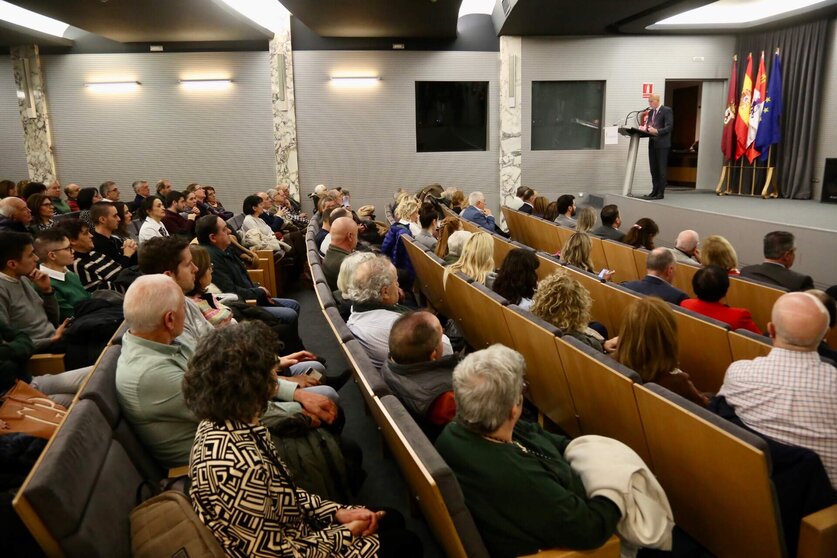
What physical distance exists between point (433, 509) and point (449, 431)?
0.24 meters

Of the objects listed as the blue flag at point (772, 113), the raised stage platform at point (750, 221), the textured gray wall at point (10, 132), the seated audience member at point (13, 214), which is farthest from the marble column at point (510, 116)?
the textured gray wall at point (10, 132)

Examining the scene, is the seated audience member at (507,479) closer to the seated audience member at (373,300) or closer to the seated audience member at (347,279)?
the seated audience member at (373,300)

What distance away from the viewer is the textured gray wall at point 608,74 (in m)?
10.0

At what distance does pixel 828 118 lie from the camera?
8.91 m

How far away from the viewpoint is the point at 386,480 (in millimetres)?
2777

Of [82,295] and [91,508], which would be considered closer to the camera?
[91,508]

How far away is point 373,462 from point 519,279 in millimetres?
1408

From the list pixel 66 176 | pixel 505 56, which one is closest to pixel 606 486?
pixel 505 56

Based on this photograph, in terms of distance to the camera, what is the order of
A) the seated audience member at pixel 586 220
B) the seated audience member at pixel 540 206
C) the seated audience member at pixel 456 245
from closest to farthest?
the seated audience member at pixel 456 245, the seated audience member at pixel 586 220, the seated audience member at pixel 540 206

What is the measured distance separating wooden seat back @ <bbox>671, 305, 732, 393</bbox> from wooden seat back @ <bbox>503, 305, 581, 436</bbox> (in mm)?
675

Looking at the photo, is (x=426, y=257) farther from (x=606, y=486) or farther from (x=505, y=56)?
(x=505, y=56)

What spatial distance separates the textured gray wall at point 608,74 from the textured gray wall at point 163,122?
4.78m

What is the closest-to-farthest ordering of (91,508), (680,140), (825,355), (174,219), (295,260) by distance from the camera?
(91,508), (825,355), (174,219), (295,260), (680,140)

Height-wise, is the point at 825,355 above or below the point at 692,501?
above
